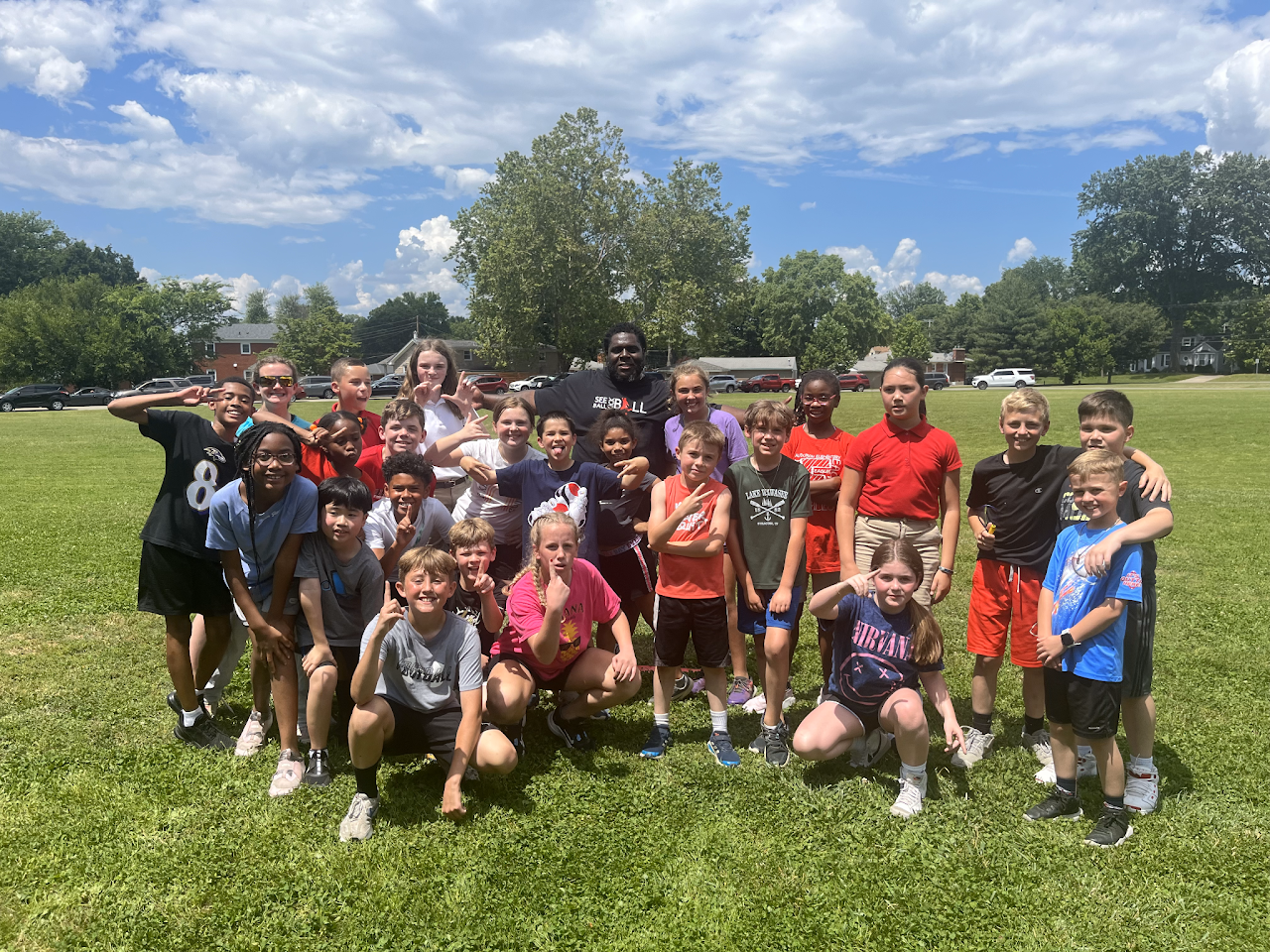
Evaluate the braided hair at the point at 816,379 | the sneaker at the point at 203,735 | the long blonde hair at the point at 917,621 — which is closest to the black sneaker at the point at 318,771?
the sneaker at the point at 203,735

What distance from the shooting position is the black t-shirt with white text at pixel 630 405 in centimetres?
543

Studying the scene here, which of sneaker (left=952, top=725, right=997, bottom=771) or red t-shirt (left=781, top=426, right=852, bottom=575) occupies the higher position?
red t-shirt (left=781, top=426, right=852, bottom=575)

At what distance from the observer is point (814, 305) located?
Result: 7950 cm

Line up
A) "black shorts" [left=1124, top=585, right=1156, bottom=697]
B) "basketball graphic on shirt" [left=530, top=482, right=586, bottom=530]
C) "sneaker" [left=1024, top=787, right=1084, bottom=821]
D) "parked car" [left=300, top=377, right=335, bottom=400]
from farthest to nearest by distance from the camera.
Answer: "parked car" [left=300, top=377, right=335, bottom=400] < "basketball graphic on shirt" [left=530, top=482, right=586, bottom=530] < "sneaker" [left=1024, top=787, right=1084, bottom=821] < "black shorts" [left=1124, top=585, right=1156, bottom=697]

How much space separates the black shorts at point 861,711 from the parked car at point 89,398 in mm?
51500

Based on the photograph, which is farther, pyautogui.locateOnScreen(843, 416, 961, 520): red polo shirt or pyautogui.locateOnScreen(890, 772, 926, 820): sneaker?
pyautogui.locateOnScreen(843, 416, 961, 520): red polo shirt

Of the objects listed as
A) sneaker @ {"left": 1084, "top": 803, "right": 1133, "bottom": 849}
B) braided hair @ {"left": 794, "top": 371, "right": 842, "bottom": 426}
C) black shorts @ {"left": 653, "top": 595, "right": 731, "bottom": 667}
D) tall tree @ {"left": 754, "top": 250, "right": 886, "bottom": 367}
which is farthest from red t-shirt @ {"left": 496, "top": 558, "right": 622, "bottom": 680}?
tall tree @ {"left": 754, "top": 250, "right": 886, "bottom": 367}

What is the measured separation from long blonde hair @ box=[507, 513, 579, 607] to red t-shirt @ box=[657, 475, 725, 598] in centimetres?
60

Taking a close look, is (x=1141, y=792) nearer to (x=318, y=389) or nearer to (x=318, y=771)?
(x=318, y=771)

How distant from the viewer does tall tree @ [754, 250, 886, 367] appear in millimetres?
78250

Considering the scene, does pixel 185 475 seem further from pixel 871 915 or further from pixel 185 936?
pixel 871 915

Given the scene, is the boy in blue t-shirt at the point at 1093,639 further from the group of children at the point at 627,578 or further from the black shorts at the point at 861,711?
the black shorts at the point at 861,711

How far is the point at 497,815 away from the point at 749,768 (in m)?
1.36

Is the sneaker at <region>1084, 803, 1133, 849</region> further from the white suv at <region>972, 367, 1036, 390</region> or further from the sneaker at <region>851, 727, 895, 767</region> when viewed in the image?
the white suv at <region>972, 367, 1036, 390</region>
